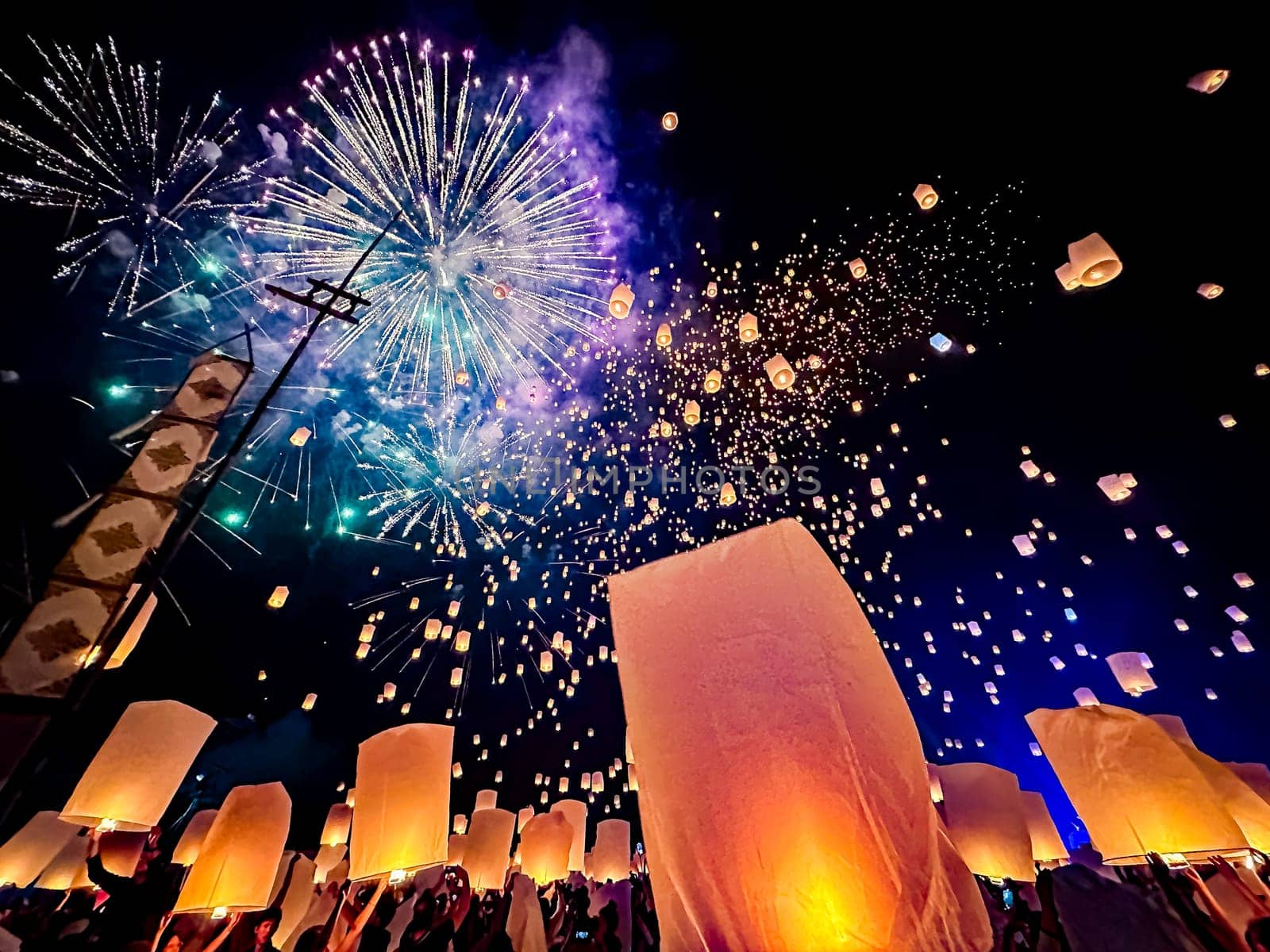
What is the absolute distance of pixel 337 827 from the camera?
→ 11.7 m

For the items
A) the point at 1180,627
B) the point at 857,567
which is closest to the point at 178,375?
the point at 857,567

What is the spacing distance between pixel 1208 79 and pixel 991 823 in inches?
304

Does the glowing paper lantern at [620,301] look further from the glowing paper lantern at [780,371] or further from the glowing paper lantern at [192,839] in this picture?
the glowing paper lantern at [192,839]

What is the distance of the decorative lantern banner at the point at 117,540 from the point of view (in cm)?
489

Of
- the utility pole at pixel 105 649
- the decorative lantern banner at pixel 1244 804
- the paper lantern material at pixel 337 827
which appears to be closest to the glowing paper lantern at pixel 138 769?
the utility pole at pixel 105 649

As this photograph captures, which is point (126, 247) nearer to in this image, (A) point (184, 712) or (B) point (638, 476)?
(A) point (184, 712)

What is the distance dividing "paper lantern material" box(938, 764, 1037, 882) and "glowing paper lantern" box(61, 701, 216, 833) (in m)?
8.16

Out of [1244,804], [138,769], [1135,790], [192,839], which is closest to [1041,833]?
[1244,804]

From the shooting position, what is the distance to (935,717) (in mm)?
19500

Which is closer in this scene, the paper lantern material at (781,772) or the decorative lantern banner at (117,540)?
the paper lantern material at (781,772)

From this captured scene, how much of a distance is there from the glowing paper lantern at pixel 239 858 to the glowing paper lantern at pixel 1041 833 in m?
9.86

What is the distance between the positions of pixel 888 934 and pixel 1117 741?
3.67 metres

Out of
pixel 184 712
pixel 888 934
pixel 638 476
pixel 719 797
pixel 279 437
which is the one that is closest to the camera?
pixel 888 934

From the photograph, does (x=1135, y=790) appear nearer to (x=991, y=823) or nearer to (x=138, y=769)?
(x=991, y=823)
